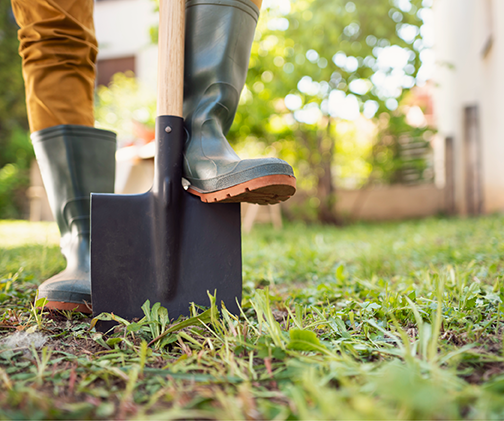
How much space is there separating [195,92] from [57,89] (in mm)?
428

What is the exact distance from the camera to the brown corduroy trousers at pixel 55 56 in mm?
1081

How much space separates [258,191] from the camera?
34.0 inches

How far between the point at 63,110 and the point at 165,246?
0.55 m

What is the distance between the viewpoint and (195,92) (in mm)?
1028

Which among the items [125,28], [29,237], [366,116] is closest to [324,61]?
[366,116]

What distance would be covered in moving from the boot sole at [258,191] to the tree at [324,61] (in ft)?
12.8

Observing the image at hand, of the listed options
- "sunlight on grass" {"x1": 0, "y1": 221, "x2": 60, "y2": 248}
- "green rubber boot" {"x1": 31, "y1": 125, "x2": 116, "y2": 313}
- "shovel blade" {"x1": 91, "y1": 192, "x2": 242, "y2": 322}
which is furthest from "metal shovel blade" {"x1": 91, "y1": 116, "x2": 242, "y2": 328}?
"sunlight on grass" {"x1": 0, "y1": 221, "x2": 60, "y2": 248}

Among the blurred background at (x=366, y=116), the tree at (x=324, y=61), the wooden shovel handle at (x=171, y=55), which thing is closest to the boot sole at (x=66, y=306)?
the wooden shovel handle at (x=171, y=55)

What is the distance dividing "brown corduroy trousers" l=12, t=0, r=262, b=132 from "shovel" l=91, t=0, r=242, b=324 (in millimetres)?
319

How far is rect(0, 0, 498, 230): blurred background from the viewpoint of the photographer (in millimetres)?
4379

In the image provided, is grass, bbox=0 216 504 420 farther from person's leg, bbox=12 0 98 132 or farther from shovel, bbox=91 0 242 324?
person's leg, bbox=12 0 98 132

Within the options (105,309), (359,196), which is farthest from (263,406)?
(359,196)

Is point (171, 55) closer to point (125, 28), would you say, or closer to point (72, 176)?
point (72, 176)

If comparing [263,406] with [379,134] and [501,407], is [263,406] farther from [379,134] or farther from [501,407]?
[379,134]
